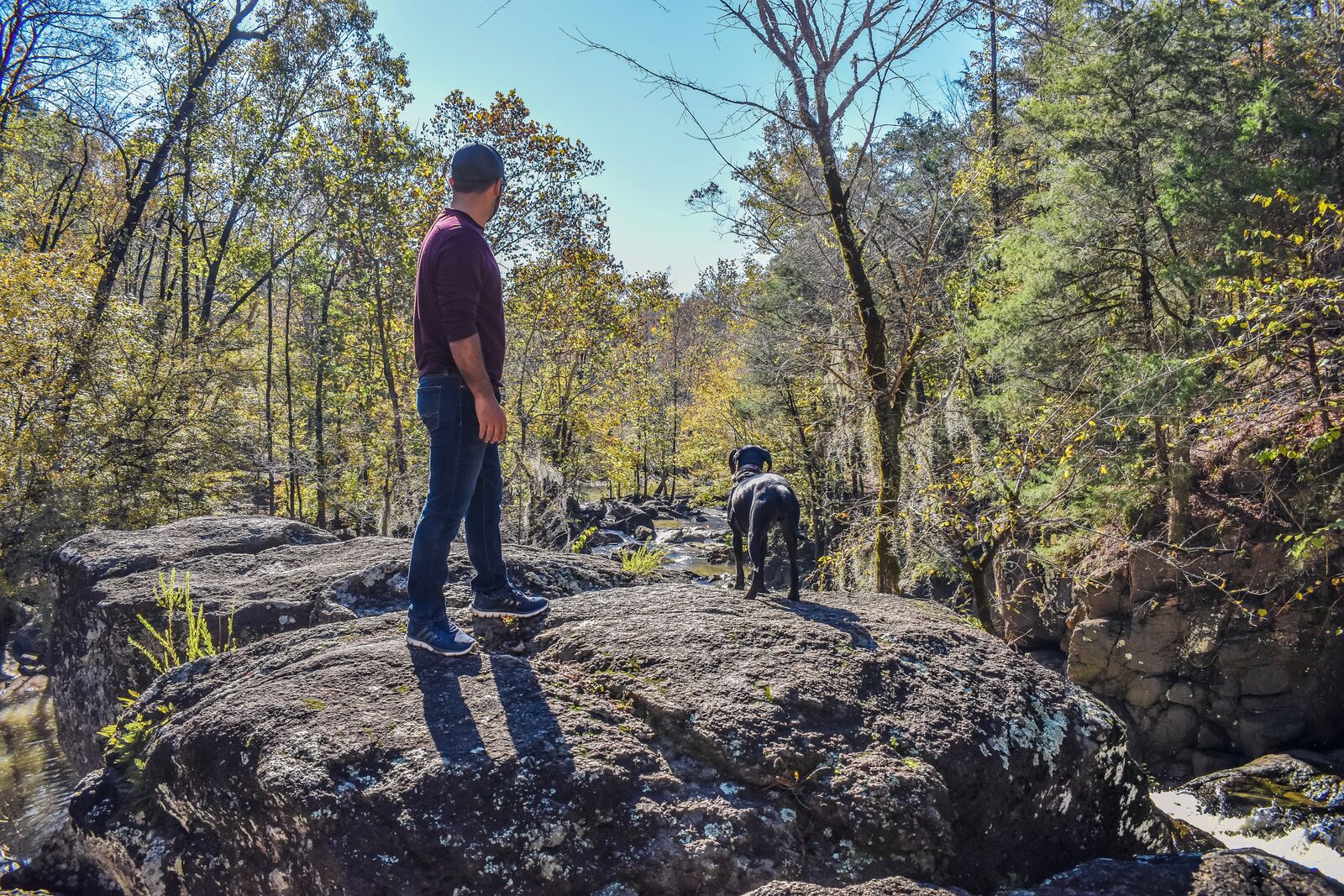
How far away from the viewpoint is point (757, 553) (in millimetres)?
4258

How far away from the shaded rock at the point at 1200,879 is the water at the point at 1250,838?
5.47 meters

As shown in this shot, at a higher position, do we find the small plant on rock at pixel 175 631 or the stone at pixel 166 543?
the stone at pixel 166 543

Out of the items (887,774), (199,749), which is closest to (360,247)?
(199,749)

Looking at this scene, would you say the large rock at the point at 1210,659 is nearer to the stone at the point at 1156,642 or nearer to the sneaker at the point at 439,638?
the stone at the point at 1156,642

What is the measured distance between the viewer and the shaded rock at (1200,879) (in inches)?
85.6

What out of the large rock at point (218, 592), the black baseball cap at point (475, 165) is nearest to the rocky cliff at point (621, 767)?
the large rock at point (218, 592)

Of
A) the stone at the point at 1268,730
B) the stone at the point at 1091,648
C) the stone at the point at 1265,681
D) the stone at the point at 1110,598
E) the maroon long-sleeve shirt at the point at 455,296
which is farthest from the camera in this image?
the stone at the point at 1110,598

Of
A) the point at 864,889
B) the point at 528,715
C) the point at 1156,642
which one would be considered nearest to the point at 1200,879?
the point at 864,889

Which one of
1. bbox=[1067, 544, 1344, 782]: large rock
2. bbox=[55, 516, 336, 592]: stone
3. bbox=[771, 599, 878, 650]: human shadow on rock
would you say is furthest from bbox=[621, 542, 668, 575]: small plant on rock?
bbox=[1067, 544, 1344, 782]: large rock

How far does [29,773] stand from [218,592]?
5837 mm

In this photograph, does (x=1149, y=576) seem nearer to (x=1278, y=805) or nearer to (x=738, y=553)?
(x=1278, y=805)

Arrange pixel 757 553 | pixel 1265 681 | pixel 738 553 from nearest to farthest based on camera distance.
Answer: pixel 757 553
pixel 738 553
pixel 1265 681

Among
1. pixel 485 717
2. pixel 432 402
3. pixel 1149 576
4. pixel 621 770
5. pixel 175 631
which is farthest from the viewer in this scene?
pixel 1149 576

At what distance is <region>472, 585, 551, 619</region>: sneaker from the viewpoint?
11.8 ft
